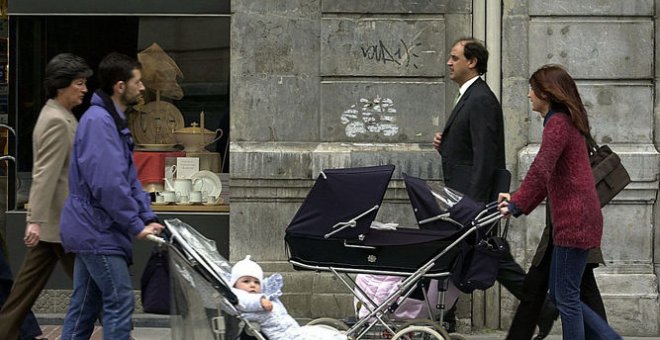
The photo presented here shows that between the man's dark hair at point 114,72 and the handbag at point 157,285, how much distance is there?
3.36 ft

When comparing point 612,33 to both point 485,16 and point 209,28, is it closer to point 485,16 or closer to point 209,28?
point 485,16

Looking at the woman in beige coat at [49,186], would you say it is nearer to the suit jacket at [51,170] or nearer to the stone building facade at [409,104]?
the suit jacket at [51,170]

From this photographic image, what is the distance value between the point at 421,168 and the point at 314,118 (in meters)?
0.88

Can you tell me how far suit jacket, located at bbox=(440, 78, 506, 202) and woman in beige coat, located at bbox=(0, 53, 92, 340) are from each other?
92.5 inches

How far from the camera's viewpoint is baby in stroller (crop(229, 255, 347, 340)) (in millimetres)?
6371

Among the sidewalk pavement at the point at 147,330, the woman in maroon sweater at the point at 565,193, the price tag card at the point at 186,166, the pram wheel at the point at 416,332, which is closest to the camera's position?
the woman in maroon sweater at the point at 565,193

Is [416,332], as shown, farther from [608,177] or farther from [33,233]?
[33,233]

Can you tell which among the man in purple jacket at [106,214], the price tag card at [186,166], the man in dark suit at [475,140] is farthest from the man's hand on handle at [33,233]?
the price tag card at [186,166]

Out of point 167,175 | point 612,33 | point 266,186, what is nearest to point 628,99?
point 612,33

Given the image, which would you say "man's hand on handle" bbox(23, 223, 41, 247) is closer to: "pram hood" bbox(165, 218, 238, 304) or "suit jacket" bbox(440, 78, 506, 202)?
"pram hood" bbox(165, 218, 238, 304)

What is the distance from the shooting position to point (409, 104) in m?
9.23

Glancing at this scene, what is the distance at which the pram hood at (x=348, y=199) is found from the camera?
711cm

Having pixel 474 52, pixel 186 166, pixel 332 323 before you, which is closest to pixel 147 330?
pixel 186 166

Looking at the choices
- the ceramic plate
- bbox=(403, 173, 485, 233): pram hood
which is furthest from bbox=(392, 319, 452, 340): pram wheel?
the ceramic plate
